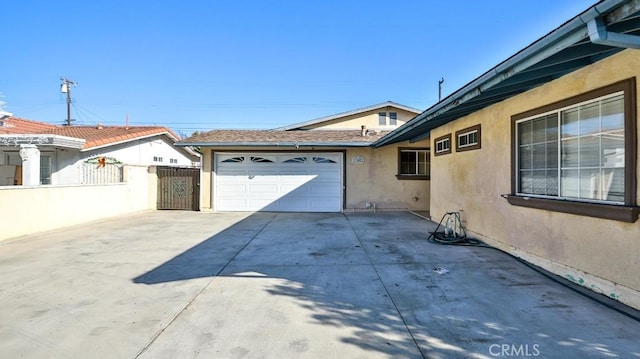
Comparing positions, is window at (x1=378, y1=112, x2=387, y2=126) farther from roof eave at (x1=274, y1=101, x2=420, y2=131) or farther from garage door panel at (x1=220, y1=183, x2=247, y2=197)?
garage door panel at (x1=220, y1=183, x2=247, y2=197)

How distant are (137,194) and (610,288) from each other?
14.0 metres

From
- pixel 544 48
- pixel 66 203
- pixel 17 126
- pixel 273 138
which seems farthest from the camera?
pixel 17 126

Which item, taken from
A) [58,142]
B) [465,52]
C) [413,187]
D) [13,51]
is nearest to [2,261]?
[58,142]

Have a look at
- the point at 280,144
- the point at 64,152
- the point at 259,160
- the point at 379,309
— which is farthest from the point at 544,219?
the point at 64,152

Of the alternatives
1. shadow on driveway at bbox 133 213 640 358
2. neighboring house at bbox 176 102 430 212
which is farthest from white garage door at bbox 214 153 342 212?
shadow on driveway at bbox 133 213 640 358

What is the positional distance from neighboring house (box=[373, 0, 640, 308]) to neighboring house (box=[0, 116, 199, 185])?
1235 cm

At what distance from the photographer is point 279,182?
42.2 feet

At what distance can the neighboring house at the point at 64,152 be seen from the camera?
10.5 m

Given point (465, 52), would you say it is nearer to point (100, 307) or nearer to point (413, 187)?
point (413, 187)

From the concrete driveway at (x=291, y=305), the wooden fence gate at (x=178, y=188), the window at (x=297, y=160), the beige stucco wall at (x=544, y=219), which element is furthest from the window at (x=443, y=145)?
the wooden fence gate at (x=178, y=188)

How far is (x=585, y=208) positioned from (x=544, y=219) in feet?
2.89

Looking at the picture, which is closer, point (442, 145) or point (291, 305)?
point (291, 305)

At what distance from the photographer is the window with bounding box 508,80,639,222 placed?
348 cm

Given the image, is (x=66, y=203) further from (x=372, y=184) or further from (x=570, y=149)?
(x=570, y=149)
